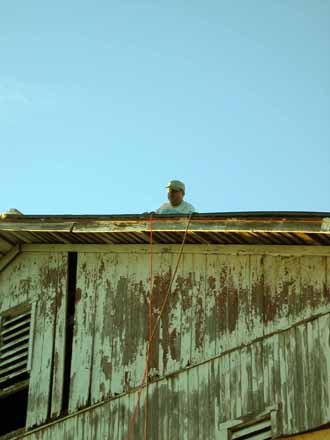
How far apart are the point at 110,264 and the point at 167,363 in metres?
1.85

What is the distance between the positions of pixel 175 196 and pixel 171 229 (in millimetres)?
1848

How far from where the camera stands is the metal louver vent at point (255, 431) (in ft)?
45.8

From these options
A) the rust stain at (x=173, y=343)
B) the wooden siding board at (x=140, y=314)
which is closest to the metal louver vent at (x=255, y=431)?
the rust stain at (x=173, y=343)

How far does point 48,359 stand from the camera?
16.8 meters

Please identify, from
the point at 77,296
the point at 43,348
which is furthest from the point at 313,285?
the point at 43,348

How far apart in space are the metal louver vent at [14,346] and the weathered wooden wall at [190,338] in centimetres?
26

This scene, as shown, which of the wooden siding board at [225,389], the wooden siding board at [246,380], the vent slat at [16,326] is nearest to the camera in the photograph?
the wooden siding board at [246,380]

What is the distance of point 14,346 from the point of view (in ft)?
57.7

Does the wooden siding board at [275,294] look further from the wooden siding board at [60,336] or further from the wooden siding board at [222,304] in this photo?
the wooden siding board at [60,336]

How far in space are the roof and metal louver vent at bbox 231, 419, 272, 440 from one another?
91.4 inches

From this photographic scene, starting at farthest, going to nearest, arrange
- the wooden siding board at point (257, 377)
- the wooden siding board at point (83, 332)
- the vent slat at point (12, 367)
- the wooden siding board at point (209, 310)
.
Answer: the vent slat at point (12, 367) < the wooden siding board at point (83, 332) < the wooden siding board at point (209, 310) < the wooden siding board at point (257, 377)

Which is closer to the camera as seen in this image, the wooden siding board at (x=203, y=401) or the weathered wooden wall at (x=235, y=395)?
the weathered wooden wall at (x=235, y=395)

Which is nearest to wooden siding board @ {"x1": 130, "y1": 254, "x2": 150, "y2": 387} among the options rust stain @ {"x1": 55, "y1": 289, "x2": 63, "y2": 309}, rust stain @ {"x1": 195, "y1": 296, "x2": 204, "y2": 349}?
rust stain @ {"x1": 195, "y1": 296, "x2": 204, "y2": 349}

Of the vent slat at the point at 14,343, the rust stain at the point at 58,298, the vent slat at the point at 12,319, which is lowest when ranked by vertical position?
the vent slat at the point at 14,343
